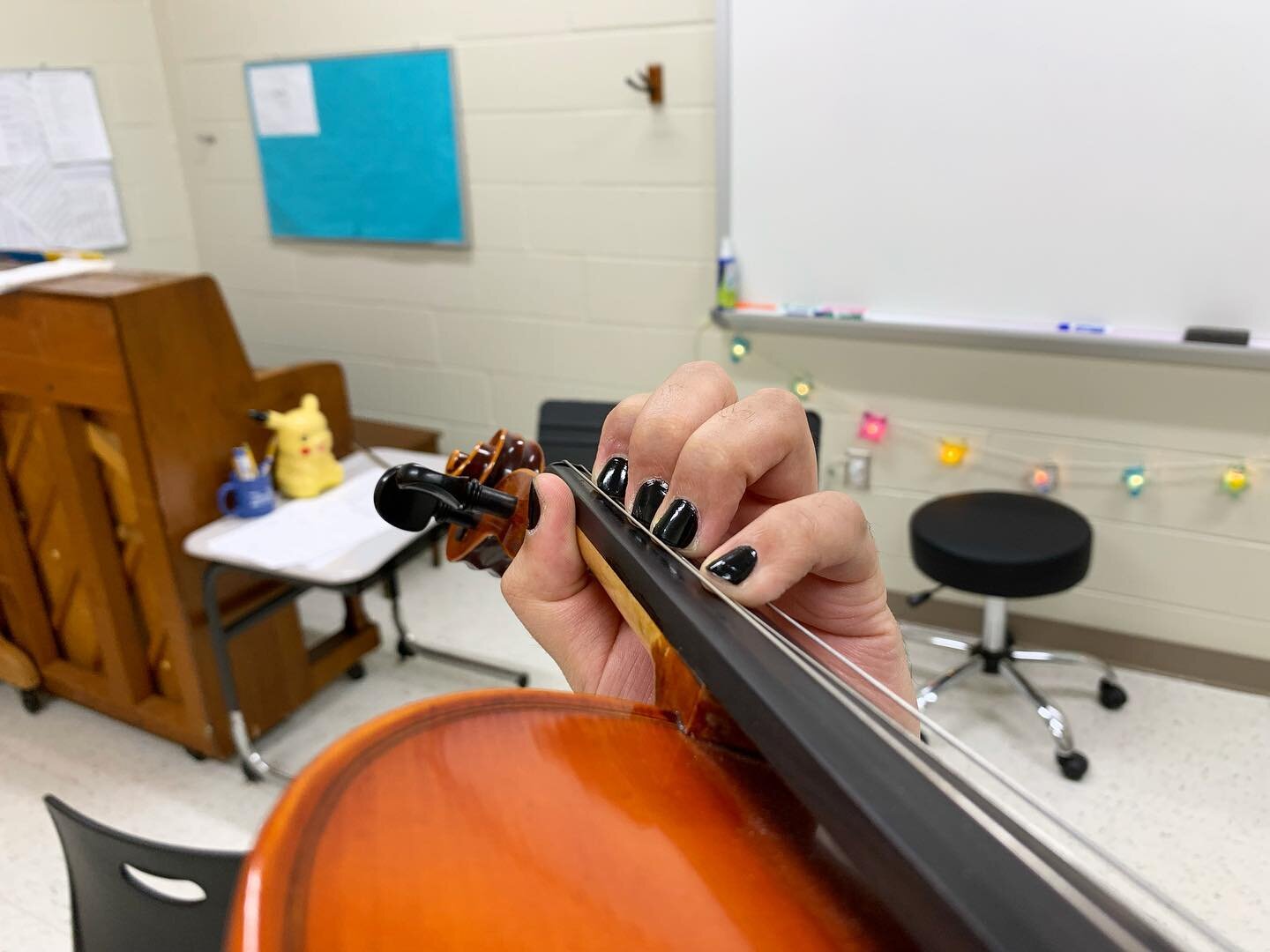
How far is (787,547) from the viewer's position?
0.53 metres

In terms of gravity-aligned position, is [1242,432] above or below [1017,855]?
below

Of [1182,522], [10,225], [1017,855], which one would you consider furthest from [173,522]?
[1182,522]

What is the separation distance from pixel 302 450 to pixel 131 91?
1.86 m

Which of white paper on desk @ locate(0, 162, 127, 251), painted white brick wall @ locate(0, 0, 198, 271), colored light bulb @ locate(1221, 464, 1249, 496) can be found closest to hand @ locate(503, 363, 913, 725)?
colored light bulb @ locate(1221, 464, 1249, 496)

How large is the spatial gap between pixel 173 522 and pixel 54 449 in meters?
0.34

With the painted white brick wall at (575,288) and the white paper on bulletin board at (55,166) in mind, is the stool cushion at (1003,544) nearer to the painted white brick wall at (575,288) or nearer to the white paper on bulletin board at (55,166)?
the painted white brick wall at (575,288)

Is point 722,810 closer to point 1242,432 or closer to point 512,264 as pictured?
point 1242,432

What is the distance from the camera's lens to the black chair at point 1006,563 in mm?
1869

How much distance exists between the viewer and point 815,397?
7.86 ft

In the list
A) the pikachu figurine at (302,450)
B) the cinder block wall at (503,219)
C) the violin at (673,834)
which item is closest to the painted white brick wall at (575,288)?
the cinder block wall at (503,219)

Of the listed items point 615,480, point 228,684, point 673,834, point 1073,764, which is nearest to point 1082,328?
point 1073,764

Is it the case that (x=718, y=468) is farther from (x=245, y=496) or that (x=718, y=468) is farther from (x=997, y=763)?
(x=997, y=763)

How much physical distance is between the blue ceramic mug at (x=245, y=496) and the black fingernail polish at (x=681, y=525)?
1.56m

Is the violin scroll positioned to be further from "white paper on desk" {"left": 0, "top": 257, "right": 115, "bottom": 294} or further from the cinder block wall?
the cinder block wall
